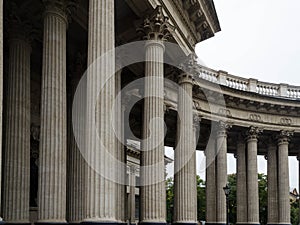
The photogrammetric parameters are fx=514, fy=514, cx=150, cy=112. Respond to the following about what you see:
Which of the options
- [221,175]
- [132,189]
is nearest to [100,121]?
[221,175]

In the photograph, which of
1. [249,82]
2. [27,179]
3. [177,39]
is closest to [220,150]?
[249,82]

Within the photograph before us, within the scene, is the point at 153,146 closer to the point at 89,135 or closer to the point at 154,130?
the point at 154,130

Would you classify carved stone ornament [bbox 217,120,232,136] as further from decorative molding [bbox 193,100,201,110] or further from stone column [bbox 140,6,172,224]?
stone column [bbox 140,6,172,224]

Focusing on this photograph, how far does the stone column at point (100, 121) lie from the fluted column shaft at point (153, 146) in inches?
406

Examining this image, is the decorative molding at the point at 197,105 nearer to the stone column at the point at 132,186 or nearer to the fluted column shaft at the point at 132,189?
the fluted column shaft at the point at 132,189

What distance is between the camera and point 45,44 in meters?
36.4

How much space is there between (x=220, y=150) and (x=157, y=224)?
124 feet

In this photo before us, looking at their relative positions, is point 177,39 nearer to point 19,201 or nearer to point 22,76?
point 22,76

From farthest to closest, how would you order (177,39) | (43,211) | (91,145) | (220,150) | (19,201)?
(220,150) < (177,39) < (19,201) < (43,211) < (91,145)

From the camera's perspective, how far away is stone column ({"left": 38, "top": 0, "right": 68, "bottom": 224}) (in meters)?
34.3

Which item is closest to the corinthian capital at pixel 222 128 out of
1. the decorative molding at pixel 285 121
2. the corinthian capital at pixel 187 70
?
the decorative molding at pixel 285 121

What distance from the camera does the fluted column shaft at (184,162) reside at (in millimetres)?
50594

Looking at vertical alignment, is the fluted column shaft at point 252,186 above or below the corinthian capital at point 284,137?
below

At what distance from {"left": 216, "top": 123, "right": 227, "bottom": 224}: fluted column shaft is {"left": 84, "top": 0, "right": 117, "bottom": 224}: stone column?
151ft
